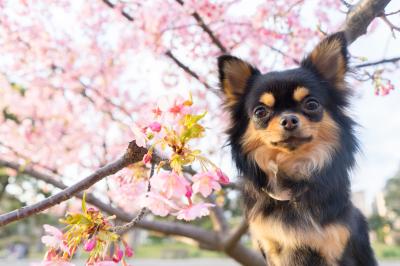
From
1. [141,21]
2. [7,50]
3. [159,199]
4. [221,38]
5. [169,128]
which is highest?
[7,50]

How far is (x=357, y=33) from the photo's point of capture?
2.65 m

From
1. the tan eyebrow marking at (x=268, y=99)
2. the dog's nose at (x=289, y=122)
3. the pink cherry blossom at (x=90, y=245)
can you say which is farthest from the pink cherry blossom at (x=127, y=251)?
the tan eyebrow marking at (x=268, y=99)

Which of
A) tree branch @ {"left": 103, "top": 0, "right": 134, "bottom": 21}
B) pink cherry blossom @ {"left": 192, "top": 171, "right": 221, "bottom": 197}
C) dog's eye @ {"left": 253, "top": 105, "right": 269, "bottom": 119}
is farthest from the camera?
tree branch @ {"left": 103, "top": 0, "right": 134, "bottom": 21}

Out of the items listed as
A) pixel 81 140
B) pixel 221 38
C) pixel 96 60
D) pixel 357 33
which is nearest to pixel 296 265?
pixel 357 33

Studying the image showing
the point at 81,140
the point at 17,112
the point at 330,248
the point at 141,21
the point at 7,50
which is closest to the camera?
the point at 330,248

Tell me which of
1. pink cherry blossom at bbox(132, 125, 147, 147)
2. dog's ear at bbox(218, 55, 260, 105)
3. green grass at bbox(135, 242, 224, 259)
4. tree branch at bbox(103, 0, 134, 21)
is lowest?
green grass at bbox(135, 242, 224, 259)

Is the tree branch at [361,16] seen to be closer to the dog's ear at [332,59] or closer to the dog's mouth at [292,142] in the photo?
the dog's ear at [332,59]

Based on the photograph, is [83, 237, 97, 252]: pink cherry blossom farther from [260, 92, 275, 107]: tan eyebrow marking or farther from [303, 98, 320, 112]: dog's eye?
[303, 98, 320, 112]: dog's eye


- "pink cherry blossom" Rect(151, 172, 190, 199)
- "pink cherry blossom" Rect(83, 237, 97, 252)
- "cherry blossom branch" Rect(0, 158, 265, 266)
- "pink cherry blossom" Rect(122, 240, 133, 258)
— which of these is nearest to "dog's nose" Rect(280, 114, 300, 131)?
"pink cherry blossom" Rect(151, 172, 190, 199)

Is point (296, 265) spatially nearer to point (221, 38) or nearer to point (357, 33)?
point (357, 33)

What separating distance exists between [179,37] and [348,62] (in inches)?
113

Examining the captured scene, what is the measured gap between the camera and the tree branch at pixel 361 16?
251 cm

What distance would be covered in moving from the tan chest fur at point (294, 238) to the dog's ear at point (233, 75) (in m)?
0.81

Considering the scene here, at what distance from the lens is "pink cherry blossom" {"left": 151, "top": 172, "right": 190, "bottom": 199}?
1.29 m
